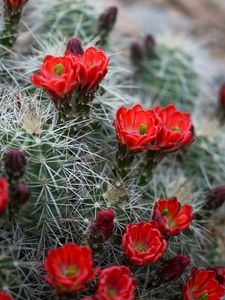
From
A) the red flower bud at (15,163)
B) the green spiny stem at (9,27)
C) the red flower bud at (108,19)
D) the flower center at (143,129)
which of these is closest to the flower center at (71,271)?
the red flower bud at (15,163)

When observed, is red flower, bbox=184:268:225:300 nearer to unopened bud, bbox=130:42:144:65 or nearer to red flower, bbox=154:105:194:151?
red flower, bbox=154:105:194:151

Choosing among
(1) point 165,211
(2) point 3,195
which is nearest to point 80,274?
(2) point 3,195

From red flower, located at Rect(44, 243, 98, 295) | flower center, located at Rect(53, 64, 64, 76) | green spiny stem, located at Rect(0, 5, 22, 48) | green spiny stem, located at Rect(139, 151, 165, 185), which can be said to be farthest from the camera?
green spiny stem, located at Rect(0, 5, 22, 48)

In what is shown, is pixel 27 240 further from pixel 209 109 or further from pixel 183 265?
pixel 209 109

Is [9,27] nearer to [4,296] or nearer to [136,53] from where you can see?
[136,53]

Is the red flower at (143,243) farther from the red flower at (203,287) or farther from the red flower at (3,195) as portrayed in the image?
the red flower at (3,195)

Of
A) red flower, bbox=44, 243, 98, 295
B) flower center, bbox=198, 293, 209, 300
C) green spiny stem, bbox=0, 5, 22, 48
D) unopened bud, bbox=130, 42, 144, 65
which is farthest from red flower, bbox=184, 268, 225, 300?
unopened bud, bbox=130, 42, 144, 65

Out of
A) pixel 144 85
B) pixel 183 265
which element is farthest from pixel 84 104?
Result: pixel 144 85

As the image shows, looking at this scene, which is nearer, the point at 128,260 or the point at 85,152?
the point at 128,260
